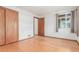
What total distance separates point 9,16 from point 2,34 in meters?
1.01

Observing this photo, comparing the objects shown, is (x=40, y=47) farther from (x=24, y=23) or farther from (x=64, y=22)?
(x=64, y=22)

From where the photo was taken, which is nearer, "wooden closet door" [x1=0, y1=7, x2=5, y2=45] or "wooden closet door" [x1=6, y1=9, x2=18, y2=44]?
"wooden closet door" [x1=0, y1=7, x2=5, y2=45]

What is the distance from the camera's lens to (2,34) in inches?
145

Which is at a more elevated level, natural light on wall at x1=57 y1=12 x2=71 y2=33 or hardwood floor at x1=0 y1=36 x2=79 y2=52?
natural light on wall at x1=57 y1=12 x2=71 y2=33

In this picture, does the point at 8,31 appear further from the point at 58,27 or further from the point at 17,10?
the point at 58,27

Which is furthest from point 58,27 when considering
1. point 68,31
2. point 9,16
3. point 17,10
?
point 9,16

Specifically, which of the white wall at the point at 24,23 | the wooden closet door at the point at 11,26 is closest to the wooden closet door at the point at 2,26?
the wooden closet door at the point at 11,26

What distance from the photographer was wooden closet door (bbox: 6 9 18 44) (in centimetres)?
399

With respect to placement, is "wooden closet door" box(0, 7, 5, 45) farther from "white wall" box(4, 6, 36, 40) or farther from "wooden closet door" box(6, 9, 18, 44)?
"white wall" box(4, 6, 36, 40)

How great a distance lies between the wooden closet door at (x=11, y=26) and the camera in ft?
13.1

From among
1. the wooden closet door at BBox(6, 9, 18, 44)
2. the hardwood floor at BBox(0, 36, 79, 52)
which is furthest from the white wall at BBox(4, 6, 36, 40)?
the hardwood floor at BBox(0, 36, 79, 52)

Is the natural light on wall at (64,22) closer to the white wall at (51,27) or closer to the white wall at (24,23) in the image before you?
the white wall at (51,27)
